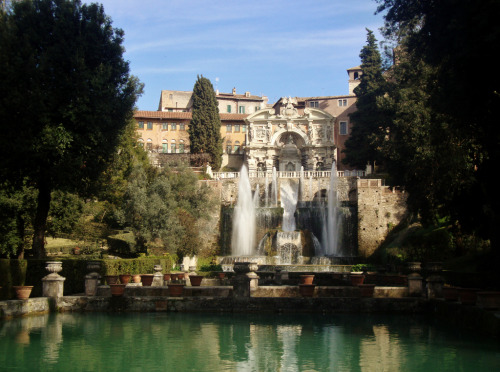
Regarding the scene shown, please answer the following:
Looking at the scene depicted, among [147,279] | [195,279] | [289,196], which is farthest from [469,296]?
[289,196]

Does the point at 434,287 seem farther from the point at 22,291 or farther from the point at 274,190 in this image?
the point at 274,190

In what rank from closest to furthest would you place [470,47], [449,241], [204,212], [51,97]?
1. [470,47]
2. [51,97]
3. [449,241]
4. [204,212]

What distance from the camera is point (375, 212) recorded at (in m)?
42.4

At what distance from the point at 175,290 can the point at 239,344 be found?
20.4 feet

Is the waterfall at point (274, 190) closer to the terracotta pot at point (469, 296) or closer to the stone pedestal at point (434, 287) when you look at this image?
the stone pedestal at point (434, 287)

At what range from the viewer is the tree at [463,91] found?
13.7m

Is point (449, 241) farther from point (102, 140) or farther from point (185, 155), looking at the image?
point (185, 155)

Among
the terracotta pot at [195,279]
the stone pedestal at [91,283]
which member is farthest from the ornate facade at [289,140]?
the stone pedestal at [91,283]

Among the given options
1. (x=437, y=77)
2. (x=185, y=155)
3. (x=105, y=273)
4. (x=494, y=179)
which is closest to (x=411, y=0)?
(x=437, y=77)

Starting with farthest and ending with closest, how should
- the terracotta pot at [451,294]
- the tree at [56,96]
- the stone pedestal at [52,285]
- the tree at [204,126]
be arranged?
the tree at [204,126], the tree at [56,96], the stone pedestal at [52,285], the terracotta pot at [451,294]

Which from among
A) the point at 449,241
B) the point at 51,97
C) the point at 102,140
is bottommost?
the point at 449,241

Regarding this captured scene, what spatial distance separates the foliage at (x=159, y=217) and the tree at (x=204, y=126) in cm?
1911

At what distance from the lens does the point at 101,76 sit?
69.1 ft

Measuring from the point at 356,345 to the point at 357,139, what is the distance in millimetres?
38826
